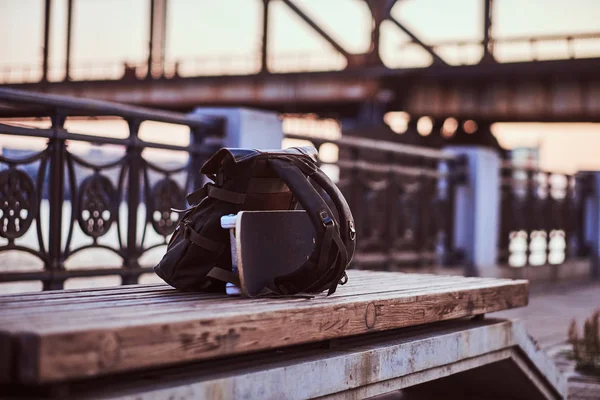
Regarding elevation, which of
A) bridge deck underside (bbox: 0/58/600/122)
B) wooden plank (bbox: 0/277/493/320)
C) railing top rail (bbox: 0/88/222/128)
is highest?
bridge deck underside (bbox: 0/58/600/122)

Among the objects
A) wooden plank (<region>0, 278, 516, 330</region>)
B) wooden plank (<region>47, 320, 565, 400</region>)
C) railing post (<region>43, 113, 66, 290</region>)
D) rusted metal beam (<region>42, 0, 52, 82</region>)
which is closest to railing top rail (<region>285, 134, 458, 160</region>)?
railing post (<region>43, 113, 66, 290</region>)

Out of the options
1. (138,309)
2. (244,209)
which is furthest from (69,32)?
(138,309)

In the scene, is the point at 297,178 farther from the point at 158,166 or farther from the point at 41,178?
the point at 158,166

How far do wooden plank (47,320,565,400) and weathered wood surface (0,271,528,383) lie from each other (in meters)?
0.10

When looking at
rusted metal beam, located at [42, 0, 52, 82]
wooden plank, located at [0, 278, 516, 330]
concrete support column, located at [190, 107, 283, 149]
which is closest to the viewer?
wooden plank, located at [0, 278, 516, 330]

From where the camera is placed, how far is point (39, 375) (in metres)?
2.30

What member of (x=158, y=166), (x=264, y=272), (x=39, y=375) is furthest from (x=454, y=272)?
(x=39, y=375)

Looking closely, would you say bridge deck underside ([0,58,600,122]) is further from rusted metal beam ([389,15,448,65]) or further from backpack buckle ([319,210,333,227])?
backpack buckle ([319,210,333,227])

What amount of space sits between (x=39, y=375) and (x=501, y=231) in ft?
40.0

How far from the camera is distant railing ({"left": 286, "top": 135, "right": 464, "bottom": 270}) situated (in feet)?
32.1

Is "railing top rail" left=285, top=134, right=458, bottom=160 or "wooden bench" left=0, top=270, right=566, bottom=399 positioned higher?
"railing top rail" left=285, top=134, right=458, bottom=160

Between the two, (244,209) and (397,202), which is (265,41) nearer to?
(397,202)

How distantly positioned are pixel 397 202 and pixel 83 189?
16.7 feet

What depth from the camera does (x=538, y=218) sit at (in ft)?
50.1
